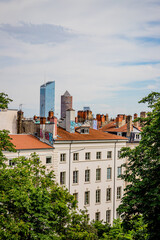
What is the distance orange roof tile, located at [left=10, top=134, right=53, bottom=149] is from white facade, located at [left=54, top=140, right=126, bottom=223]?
8.02ft

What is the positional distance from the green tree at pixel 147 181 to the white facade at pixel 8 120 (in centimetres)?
3499

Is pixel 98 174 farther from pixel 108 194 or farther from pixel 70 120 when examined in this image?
pixel 70 120

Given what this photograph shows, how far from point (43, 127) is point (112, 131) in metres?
19.6

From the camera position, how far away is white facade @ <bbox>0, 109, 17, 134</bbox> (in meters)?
50.6

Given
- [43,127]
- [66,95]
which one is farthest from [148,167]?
[66,95]

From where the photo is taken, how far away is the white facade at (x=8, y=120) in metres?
50.6

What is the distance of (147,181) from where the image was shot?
17828mm

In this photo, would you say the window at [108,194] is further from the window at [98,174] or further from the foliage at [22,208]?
the foliage at [22,208]

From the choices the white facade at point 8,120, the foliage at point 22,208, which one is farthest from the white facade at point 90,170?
the foliage at point 22,208

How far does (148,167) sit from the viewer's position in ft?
61.3

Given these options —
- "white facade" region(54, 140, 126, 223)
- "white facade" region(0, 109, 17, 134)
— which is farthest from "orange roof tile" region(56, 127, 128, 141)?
"white facade" region(0, 109, 17, 134)

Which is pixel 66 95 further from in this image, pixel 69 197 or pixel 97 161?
pixel 69 197

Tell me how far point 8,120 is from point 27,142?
383 inches

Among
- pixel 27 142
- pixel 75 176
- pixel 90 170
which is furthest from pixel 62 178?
pixel 27 142
